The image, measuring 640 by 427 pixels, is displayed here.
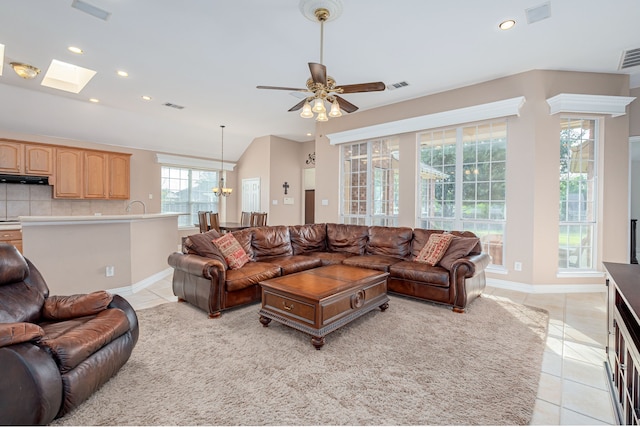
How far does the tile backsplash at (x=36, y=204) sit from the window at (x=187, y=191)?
5.40 ft

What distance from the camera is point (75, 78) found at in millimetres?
4883

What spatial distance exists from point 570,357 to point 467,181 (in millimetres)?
2942

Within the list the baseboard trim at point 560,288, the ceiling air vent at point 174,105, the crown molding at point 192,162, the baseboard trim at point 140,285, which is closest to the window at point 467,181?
the baseboard trim at point 560,288

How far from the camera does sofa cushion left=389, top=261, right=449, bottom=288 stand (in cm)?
333

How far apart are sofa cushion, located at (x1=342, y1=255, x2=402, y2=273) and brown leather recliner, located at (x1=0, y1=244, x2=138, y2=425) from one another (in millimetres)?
2624

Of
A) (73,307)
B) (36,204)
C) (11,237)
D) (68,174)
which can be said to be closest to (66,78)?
(68,174)

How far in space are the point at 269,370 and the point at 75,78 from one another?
19.0ft

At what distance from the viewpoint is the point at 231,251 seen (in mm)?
3600

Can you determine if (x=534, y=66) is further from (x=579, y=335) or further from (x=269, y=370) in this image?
(x=269, y=370)

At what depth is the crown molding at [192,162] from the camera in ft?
24.4

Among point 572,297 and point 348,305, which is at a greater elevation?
point 348,305

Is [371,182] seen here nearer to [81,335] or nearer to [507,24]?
[507,24]

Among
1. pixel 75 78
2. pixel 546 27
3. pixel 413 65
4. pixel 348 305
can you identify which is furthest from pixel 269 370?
pixel 75 78

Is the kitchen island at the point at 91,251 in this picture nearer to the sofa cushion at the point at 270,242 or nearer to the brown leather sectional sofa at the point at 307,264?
the brown leather sectional sofa at the point at 307,264
